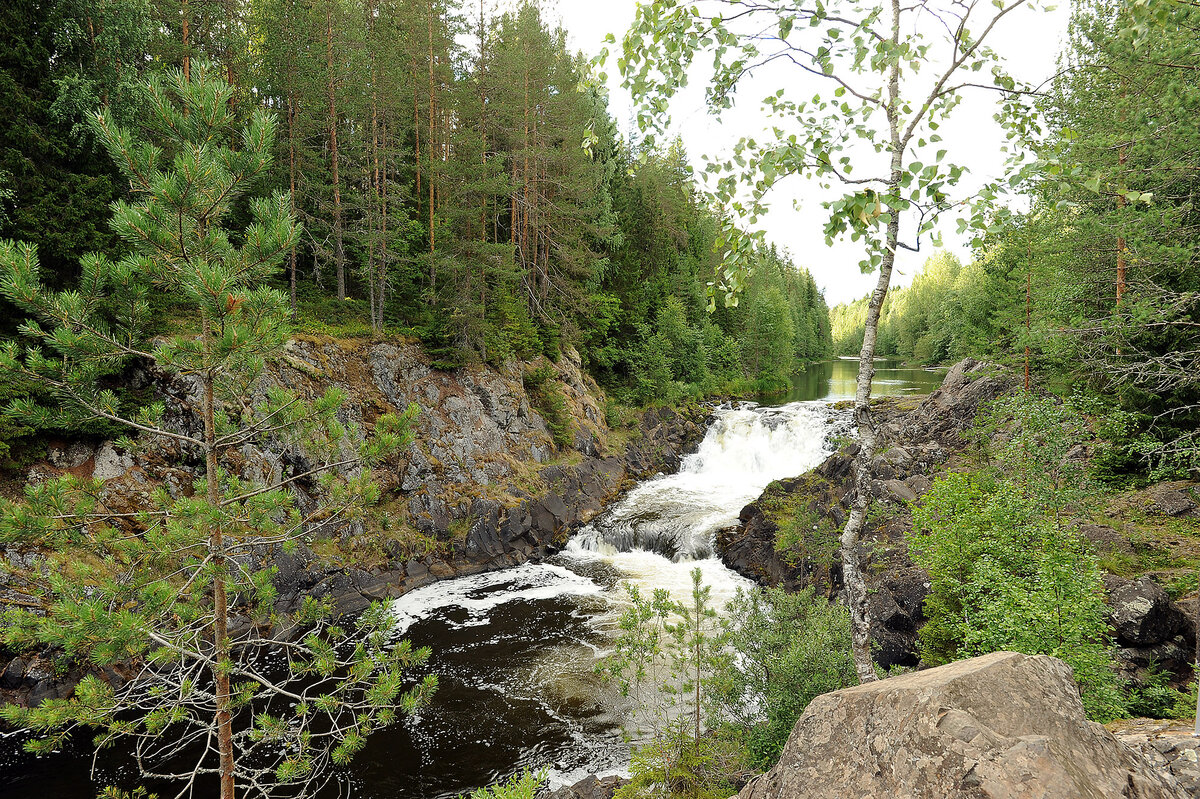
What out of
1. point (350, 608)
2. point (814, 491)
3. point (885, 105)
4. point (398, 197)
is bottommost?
point (350, 608)

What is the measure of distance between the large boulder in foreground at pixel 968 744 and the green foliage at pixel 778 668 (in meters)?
4.00

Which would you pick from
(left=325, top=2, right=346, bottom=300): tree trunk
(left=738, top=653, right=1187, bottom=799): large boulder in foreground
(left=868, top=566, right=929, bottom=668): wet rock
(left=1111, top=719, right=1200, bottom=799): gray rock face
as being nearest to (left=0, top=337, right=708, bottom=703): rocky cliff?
(left=325, top=2, right=346, bottom=300): tree trunk

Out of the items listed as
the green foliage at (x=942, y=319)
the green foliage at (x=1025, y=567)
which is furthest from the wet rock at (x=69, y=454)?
the green foliage at (x=942, y=319)

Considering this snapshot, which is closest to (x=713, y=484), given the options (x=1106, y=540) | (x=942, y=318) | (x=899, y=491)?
(x=899, y=491)

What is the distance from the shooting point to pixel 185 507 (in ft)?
16.8

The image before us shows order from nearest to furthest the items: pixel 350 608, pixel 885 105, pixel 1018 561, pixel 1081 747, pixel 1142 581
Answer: pixel 1081 747
pixel 885 105
pixel 1018 561
pixel 1142 581
pixel 350 608

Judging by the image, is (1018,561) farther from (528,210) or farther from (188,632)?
(528,210)

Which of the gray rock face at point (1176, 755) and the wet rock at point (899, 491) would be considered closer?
the gray rock face at point (1176, 755)

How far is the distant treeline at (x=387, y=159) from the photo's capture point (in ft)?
47.9

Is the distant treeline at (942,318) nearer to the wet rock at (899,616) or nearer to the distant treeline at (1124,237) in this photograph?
the distant treeline at (1124,237)

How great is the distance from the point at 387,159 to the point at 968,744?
2424 cm

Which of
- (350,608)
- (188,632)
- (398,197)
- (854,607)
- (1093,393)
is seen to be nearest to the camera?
(854,607)

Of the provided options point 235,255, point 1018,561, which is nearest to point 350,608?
point 235,255

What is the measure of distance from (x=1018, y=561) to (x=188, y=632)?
10690 mm
